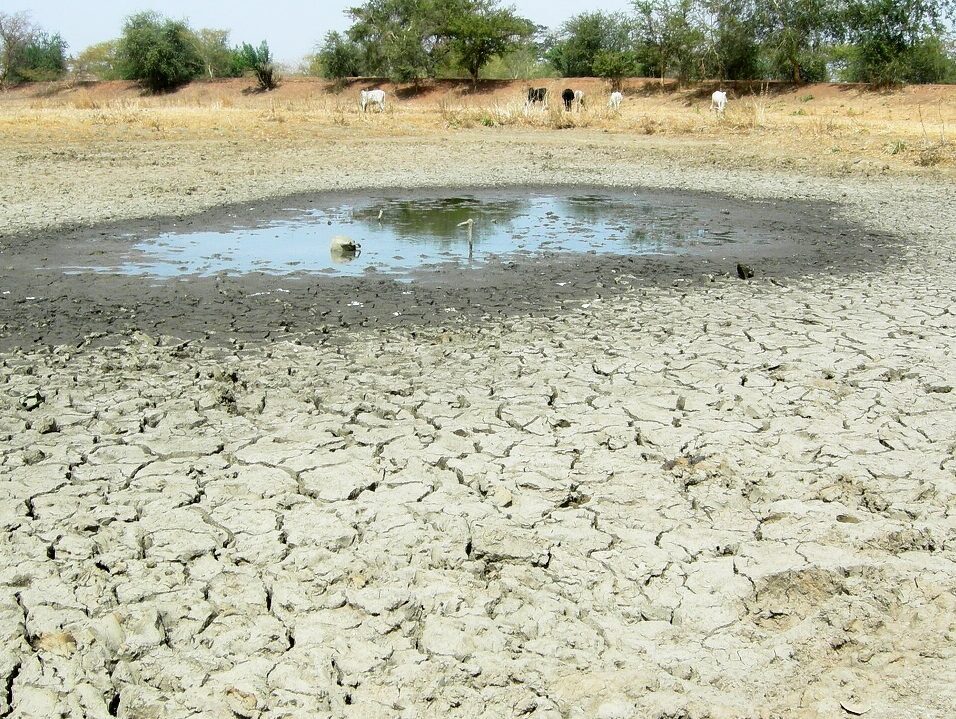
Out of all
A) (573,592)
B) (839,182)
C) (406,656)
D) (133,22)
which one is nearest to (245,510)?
(406,656)

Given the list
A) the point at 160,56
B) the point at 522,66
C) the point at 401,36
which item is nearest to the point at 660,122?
the point at 401,36

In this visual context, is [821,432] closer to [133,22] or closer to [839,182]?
[839,182]

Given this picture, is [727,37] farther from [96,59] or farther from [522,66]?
[96,59]

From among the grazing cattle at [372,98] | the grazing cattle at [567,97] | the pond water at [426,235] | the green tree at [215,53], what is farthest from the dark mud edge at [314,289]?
the green tree at [215,53]

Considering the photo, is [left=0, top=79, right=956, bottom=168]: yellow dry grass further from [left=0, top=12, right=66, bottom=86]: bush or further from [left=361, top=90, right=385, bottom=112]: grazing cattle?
[left=0, top=12, right=66, bottom=86]: bush

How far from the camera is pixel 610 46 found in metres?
49.8

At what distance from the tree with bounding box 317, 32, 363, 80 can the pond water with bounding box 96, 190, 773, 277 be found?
38008 millimetres

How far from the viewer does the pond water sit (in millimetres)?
8508

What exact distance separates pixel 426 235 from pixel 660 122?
16399mm

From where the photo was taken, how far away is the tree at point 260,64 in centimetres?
4666

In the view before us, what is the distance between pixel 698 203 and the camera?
12688 millimetres

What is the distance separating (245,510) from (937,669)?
253 cm

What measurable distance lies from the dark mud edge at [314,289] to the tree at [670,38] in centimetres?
3410

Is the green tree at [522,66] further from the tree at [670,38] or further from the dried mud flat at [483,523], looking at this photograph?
the dried mud flat at [483,523]
